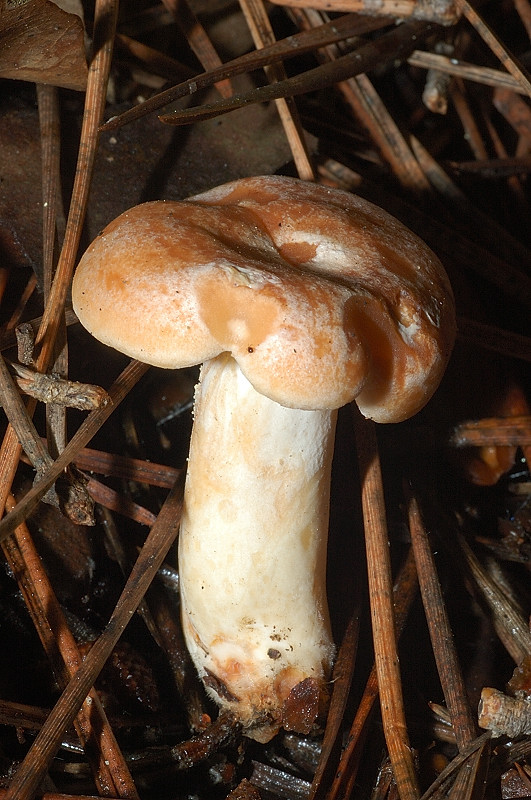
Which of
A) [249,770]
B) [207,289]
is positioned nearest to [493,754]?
[249,770]

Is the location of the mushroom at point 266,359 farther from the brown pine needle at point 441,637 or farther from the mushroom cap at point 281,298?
the brown pine needle at point 441,637

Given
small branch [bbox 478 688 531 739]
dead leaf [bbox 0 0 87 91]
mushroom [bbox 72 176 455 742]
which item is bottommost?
small branch [bbox 478 688 531 739]

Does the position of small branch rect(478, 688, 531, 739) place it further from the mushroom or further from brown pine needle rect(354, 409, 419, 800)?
the mushroom

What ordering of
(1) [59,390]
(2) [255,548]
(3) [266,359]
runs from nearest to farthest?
(3) [266,359] < (1) [59,390] < (2) [255,548]

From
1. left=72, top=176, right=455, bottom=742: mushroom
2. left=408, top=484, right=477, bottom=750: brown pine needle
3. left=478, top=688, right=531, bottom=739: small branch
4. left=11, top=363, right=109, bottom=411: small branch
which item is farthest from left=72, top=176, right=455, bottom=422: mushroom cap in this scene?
left=478, top=688, right=531, bottom=739: small branch

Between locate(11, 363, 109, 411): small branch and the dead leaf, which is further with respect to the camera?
the dead leaf

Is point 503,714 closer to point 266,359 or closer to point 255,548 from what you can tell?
point 255,548

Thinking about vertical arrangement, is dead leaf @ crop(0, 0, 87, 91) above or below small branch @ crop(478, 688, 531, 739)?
above

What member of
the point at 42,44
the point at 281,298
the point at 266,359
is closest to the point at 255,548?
the point at 266,359
